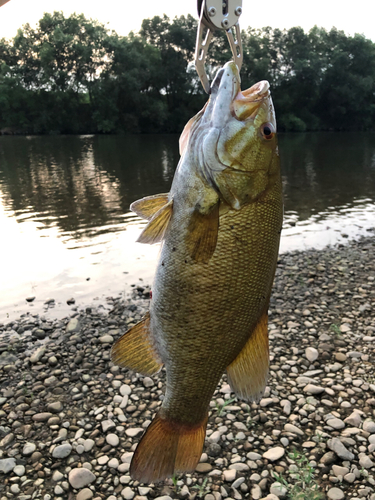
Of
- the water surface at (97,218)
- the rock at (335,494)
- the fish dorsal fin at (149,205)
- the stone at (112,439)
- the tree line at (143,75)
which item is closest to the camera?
the fish dorsal fin at (149,205)

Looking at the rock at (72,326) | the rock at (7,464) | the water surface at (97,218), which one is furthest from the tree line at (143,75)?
the rock at (7,464)

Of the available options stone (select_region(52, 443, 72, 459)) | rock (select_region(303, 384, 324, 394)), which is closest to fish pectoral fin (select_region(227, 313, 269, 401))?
stone (select_region(52, 443, 72, 459))

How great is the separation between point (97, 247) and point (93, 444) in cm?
720

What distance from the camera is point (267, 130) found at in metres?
1.91

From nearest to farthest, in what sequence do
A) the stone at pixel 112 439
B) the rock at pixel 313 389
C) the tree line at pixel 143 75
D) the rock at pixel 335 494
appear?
the rock at pixel 335 494, the stone at pixel 112 439, the rock at pixel 313 389, the tree line at pixel 143 75

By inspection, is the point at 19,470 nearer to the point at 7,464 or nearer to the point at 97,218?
the point at 7,464

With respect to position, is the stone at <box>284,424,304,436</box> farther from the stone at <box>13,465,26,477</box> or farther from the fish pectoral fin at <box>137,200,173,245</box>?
the fish pectoral fin at <box>137,200,173,245</box>

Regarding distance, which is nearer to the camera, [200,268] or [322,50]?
[200,268]

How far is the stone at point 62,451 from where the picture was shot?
12.6ft

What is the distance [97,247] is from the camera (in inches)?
422

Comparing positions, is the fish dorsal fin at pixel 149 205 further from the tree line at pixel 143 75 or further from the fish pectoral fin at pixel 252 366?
the tree line at pixel 143 75

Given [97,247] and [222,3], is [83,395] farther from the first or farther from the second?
[97,247]

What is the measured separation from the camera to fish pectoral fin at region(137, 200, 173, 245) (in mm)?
1827

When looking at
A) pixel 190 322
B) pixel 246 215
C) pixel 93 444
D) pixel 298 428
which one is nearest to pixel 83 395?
pixel 93 444
